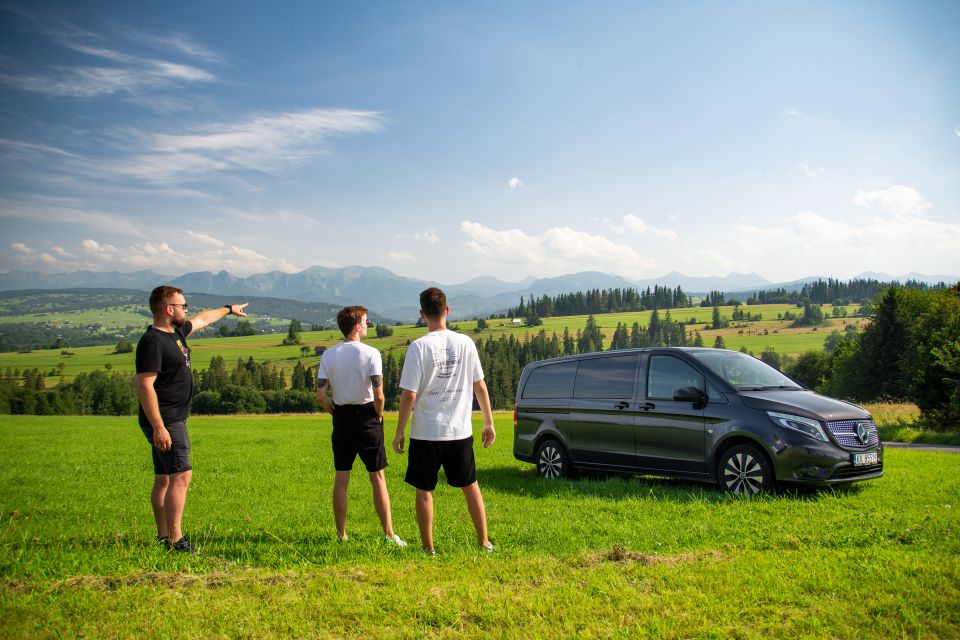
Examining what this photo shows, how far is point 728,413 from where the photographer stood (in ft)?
28.0

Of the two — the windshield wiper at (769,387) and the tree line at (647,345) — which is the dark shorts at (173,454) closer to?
the windshield wiper at (769,387)

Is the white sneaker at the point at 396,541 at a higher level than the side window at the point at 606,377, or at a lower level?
lower

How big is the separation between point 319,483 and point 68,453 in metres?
10.7

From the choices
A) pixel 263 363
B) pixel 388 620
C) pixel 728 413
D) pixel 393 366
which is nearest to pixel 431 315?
pixel 388 620

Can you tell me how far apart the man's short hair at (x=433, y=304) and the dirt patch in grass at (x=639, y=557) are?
2603 mm

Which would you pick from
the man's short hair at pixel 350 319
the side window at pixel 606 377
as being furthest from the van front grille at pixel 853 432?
the man's short hair at pixel 350 319

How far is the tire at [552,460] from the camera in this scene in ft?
35.3

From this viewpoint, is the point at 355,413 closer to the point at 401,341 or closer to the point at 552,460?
the point at 552,460

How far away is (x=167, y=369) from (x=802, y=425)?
7.79m

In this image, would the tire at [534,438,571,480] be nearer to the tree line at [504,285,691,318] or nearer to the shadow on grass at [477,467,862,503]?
the shadow on grass at [477,467,862,503]

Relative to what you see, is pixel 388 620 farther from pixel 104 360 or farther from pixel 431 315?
pixel 104 360

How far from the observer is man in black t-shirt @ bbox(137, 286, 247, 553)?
581cm

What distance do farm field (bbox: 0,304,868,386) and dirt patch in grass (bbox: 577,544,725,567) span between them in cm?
10055

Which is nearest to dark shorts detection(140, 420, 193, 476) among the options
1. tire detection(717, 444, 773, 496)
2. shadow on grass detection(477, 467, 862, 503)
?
shadow on grass detection(477, 467, 862, 503)
